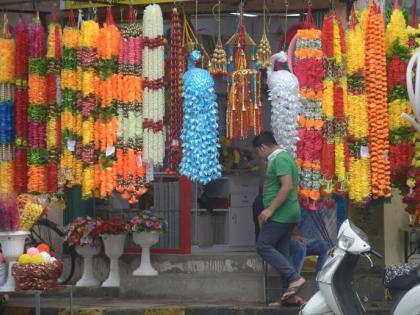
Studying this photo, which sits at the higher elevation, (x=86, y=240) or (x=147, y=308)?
(x=86, y=240)

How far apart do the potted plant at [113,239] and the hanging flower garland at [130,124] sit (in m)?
1.02

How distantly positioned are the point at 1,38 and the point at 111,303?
2.91 m

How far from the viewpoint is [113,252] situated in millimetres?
10773

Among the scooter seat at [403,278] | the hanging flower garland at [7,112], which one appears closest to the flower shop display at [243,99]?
the hanging flower garland at [7,112]

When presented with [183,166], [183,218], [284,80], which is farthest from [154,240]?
[284,80]

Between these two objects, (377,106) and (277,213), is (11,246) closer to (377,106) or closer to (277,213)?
(277,213)

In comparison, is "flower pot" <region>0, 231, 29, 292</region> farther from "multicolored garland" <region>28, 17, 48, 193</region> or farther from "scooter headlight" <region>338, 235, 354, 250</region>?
"scooter headlight" <region>338, 235, 354, 250</region>

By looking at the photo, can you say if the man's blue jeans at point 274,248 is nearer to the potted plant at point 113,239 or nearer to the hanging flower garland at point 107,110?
the hanging flower garland at point 107,110

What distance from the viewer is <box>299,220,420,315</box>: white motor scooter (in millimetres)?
7727

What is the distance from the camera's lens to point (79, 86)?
9883 mm

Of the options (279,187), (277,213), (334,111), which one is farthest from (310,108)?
(277,213)

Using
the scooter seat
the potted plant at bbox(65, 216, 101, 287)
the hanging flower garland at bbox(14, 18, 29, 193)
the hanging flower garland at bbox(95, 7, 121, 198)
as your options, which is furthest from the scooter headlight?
the hanging flower garland at bbox(14, 18, 29, 193)

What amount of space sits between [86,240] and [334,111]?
3.03 meters

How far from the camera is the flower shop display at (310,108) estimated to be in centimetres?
964
